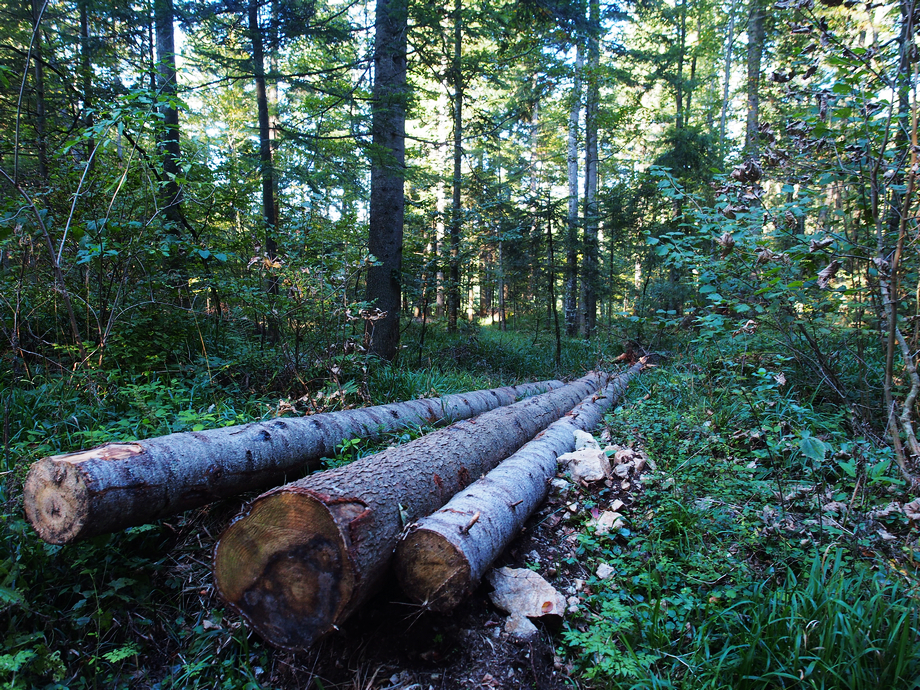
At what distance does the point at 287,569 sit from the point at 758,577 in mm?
2302

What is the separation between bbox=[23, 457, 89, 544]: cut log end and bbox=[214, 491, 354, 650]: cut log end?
0.69 meters

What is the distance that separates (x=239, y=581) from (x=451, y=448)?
1.50m

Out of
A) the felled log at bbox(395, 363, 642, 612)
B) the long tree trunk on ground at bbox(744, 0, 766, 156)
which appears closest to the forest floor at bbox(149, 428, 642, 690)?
the felled log at bbox(395, 363, 642, 612)

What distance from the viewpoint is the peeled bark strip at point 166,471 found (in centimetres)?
201

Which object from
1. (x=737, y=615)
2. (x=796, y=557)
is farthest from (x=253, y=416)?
(x=796, y=557)

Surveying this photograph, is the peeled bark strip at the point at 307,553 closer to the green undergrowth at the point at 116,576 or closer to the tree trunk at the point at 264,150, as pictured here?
the green undergrowth at the point at 116,576

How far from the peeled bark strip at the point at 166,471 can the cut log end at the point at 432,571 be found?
1.31 meters

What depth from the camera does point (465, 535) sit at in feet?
6.76

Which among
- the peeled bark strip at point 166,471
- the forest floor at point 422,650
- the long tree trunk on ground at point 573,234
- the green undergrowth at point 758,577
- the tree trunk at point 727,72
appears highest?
the tree trunk at point 727,72

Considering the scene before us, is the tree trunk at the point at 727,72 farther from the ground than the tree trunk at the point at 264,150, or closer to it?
farther from the ground

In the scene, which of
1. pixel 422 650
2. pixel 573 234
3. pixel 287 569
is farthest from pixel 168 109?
pixel 422 650

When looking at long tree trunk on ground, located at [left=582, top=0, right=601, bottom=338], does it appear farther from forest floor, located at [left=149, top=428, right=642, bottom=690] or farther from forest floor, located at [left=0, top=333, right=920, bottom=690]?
forest floor, located at [left=149, top=428, right=642, bottom=690]

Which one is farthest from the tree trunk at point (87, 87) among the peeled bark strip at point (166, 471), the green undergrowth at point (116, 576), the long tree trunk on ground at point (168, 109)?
the peeled bark strip at point (166, 471)

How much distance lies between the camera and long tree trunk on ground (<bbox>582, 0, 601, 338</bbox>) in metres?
9.52
